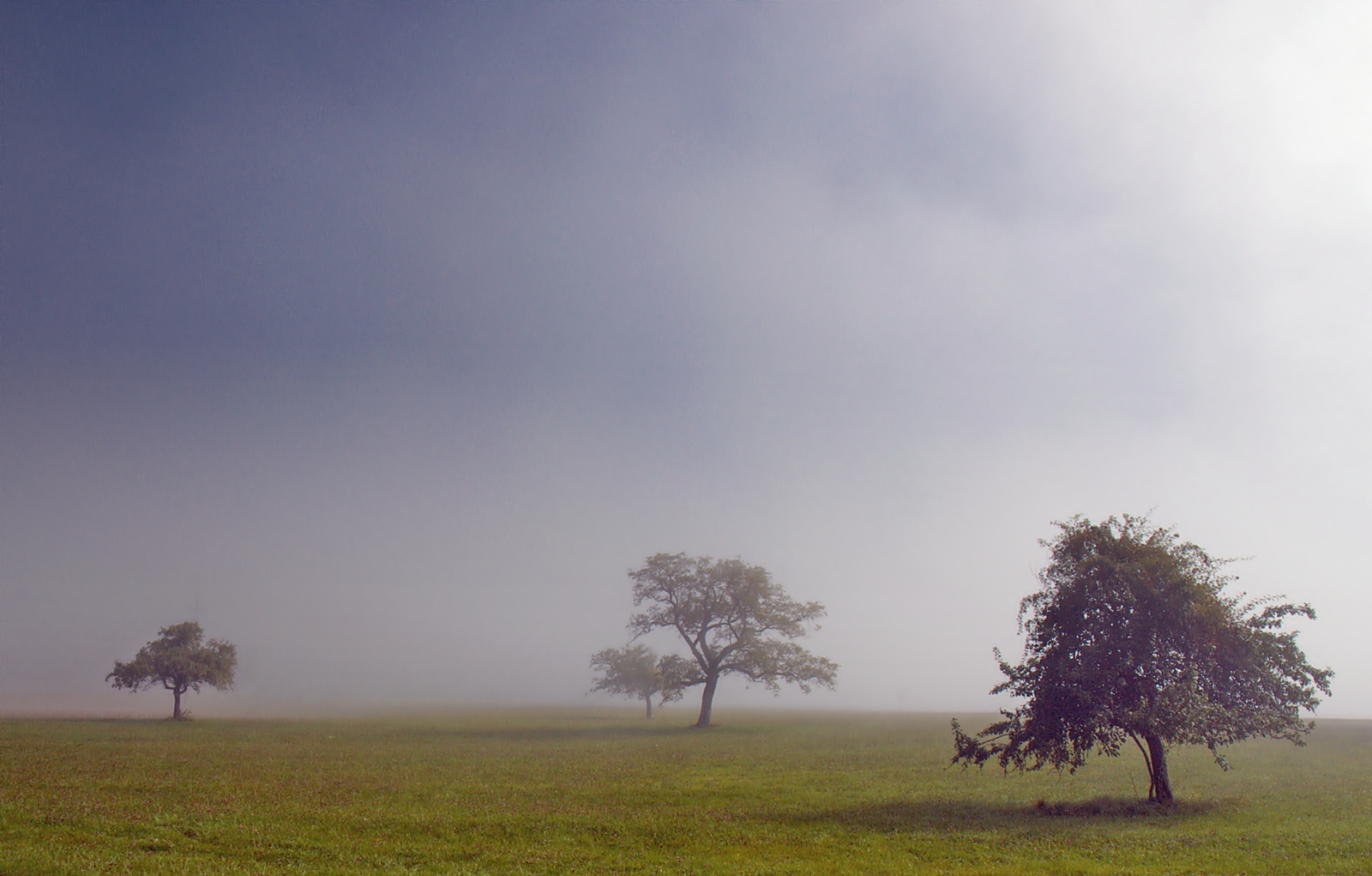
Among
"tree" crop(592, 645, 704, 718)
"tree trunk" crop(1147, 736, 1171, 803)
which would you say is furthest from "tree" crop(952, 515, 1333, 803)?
"tree" crop(592, 645, 704, 718)

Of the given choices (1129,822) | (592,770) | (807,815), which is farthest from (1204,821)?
(592,770)

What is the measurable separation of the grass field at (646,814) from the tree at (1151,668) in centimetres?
267

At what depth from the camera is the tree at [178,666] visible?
275 ft

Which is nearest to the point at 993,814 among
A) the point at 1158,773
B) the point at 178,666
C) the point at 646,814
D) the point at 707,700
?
the point at 1158,773

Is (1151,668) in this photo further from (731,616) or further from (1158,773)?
(731,616)

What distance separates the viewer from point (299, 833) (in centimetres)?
2186

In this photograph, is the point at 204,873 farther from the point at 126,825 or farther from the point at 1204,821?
the point at 1204,821

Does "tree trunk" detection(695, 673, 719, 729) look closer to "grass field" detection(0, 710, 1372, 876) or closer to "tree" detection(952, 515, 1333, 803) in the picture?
→ "grass field" detection(0, 710, 1372, 876)

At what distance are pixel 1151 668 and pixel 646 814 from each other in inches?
830

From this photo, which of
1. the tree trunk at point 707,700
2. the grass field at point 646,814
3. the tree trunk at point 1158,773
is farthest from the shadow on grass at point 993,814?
the tree trunk at point 707,700

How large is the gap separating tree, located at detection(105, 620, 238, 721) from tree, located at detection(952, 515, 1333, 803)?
89911mm

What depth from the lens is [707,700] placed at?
3007 inches

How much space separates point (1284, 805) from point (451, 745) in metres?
46.9

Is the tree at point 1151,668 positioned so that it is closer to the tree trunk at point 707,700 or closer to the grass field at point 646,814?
the grass field at point 646,814
